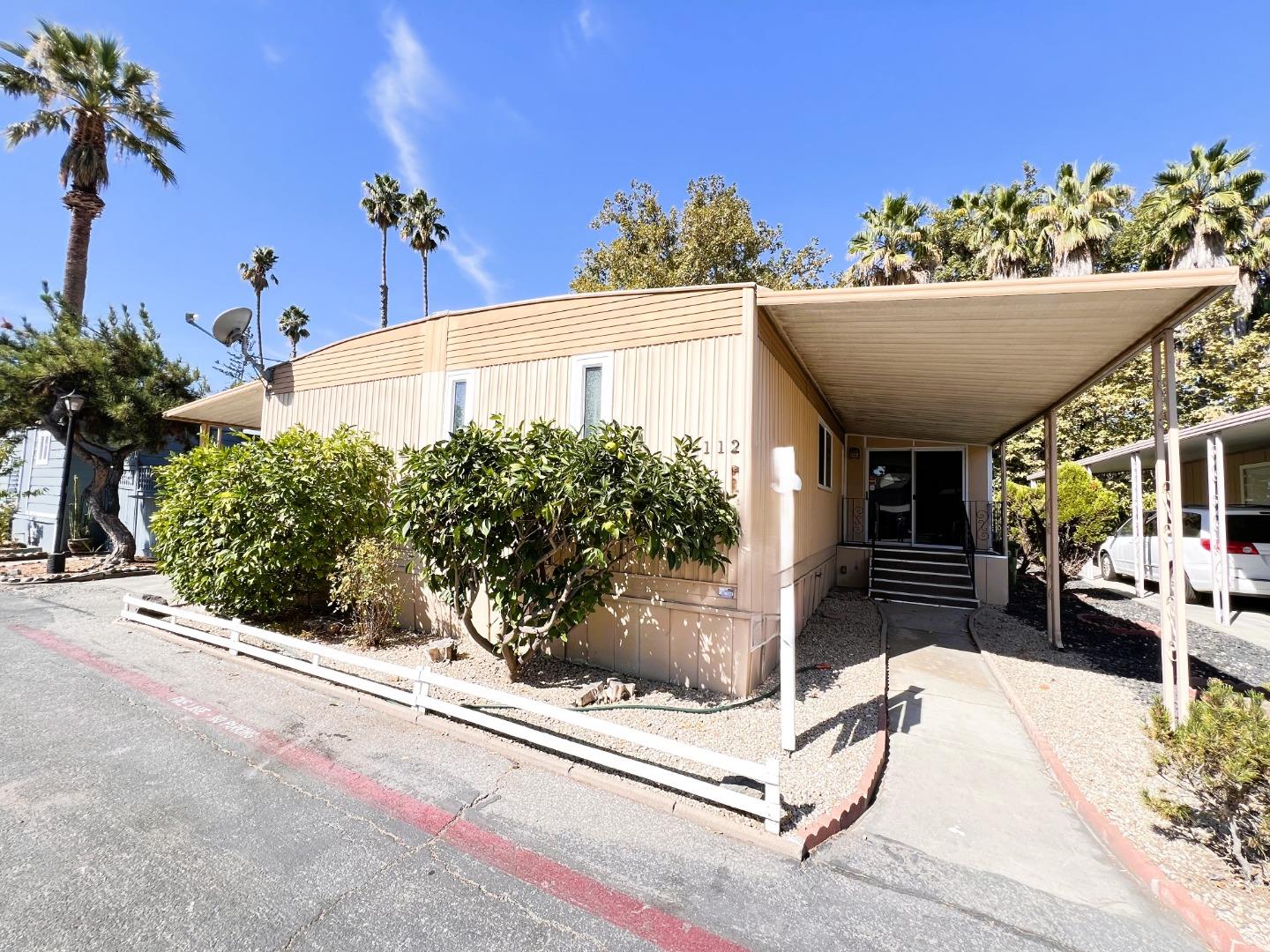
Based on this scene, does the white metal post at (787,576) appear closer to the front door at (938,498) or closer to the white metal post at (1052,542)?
the white metal post at (1052,542)

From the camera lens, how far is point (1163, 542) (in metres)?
4.51

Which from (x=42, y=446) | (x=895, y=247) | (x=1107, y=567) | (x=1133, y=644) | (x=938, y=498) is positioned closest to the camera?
(x=1133, y=644)

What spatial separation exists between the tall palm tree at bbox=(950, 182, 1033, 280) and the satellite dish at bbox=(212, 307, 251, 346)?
20647 mm

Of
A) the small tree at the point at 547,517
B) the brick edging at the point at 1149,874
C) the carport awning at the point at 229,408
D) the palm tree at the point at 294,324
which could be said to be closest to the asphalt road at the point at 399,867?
the brick edging at the point at 1149,874

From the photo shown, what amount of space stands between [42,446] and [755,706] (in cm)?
2437

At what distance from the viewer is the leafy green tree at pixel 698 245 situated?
18672 mm

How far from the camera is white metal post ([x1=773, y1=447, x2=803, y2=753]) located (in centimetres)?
343

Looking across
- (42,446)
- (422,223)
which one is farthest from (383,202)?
(42,446)

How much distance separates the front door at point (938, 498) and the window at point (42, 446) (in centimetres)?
2625

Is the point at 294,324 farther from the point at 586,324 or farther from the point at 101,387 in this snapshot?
the point at 586,324

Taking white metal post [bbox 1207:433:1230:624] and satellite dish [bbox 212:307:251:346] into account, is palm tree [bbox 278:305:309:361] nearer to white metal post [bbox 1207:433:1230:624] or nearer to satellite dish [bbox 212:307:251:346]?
satellite dish [bbox 212:307:251:346]

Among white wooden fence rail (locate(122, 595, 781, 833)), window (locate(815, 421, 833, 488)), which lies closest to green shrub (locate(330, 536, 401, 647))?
white wooden fence rail (locate(122, 595, 781, 833))

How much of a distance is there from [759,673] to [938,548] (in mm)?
7684

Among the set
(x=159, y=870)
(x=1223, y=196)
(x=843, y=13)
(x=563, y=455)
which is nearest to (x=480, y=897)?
(x=159, y=870)
